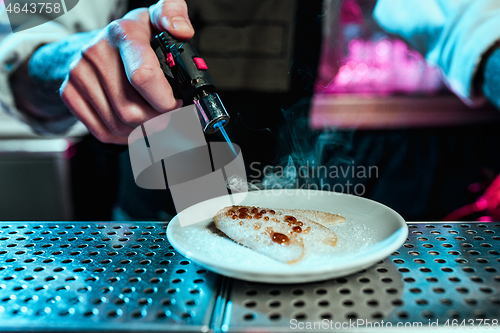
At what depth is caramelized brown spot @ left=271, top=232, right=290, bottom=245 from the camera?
78cm

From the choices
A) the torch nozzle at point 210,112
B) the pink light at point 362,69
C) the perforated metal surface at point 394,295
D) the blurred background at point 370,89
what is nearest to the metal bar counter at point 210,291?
the perforated metal surface at point 394,295

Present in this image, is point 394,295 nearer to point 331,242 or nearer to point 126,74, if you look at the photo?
point 331,242

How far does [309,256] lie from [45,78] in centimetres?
151

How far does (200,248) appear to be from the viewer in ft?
2.65

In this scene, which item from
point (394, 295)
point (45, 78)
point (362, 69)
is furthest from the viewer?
point (362, 69)

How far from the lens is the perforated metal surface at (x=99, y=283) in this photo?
62cm

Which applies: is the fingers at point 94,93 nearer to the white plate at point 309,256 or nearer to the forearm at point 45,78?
Result: the forearm at point 45,78

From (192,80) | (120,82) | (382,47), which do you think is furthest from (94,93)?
(382,47)

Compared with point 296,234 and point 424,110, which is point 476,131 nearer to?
point 424,110

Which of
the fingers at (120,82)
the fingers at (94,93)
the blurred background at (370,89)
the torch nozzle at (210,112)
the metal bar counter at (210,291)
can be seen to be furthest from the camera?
the blurred background at (370,89)

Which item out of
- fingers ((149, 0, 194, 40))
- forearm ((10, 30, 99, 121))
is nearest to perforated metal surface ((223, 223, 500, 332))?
fingers ((149, 0, 194, 40))

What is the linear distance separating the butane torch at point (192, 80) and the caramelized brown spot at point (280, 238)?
0.36 metres

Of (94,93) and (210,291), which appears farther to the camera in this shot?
(94,93)

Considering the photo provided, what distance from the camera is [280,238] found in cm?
79
